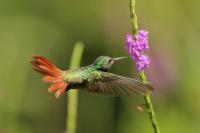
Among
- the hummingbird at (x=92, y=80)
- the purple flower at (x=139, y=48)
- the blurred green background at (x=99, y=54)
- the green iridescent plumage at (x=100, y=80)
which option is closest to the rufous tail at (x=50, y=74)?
the hummingbird at (x=92, y=80)

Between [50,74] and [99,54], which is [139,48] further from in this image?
[99,54]

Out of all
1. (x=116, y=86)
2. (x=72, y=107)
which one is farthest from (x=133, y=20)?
(x=72, y=107)

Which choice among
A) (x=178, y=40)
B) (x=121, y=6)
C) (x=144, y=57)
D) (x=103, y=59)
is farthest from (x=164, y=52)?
(x=144, y=57)

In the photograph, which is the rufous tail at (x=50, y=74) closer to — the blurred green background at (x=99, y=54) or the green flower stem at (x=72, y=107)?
the green flower stem at (x=72, y=107)

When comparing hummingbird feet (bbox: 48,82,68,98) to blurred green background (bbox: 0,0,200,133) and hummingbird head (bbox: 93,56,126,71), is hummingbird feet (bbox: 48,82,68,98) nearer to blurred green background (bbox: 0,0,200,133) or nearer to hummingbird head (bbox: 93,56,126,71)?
hummingbird head (bbox: 93,56,126,71)

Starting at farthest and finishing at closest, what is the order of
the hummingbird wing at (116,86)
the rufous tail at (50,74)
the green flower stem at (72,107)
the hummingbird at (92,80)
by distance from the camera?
1. the green flower stem at (72,107)
2. the rufous tail at (50,74)
3. the hummingbird at (92,80)
4. the hummingbird wing at (116,86)

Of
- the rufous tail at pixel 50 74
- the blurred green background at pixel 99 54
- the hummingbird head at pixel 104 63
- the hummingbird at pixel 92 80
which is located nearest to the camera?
the hummingbird at pixel 92 80
